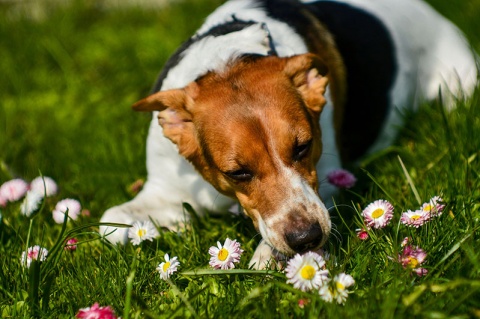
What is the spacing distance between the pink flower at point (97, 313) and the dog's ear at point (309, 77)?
166cm

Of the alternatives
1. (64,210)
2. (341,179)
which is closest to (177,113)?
(64,210)

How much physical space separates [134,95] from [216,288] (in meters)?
3.28

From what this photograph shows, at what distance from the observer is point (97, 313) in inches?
111

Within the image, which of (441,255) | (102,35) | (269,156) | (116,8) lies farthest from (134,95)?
(441,255)

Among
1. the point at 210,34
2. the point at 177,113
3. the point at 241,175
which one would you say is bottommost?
the point at 241,175

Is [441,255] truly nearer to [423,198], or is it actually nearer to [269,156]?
[423,198]

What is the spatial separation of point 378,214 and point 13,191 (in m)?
2.26

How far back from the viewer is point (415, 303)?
2670 millimetres

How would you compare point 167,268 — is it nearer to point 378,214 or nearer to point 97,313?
point 97,313

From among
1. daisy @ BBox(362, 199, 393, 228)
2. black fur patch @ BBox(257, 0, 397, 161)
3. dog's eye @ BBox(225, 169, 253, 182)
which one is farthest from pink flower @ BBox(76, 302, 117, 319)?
black fur patch @ BBox(257, 0, 397, 161)

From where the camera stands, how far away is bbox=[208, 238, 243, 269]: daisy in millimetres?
3143

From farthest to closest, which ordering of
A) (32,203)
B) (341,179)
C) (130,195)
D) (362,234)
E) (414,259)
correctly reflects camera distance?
(130,195)
(341,179)
(32,203)
(362,234)
(414,259)

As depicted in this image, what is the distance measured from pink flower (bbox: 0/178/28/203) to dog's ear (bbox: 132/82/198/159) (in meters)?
0.99

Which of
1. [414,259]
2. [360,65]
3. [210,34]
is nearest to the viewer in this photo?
[414,259]
